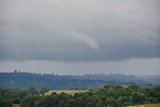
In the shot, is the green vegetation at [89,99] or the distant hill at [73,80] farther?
the distant hill at [73,80]

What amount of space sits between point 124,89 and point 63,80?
17398 mm

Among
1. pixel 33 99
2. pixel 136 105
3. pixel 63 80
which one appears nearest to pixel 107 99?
pixel 136 105

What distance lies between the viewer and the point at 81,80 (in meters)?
36.0

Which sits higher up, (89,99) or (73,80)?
(73,80)

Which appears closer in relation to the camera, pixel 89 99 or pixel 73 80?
pixel 89 99

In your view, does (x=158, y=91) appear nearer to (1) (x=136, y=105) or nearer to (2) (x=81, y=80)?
(1) (x=136, y=105)

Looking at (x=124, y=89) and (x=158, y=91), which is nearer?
(x=158, y=91)

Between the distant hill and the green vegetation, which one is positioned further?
the distant hill

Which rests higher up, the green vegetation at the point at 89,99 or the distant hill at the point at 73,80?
the distant hill at the point at 73,80

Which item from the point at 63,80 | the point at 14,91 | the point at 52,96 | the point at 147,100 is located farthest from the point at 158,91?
the point at 63,80

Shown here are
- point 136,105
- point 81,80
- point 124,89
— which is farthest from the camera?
point 81,80

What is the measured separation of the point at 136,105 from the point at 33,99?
669 cm

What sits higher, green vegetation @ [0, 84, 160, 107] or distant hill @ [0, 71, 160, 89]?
distant hill @ [0, 71, 160, 89]

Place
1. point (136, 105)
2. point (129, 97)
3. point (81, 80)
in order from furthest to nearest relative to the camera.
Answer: point (81, 80), point (129, 97), point (136, 105)
